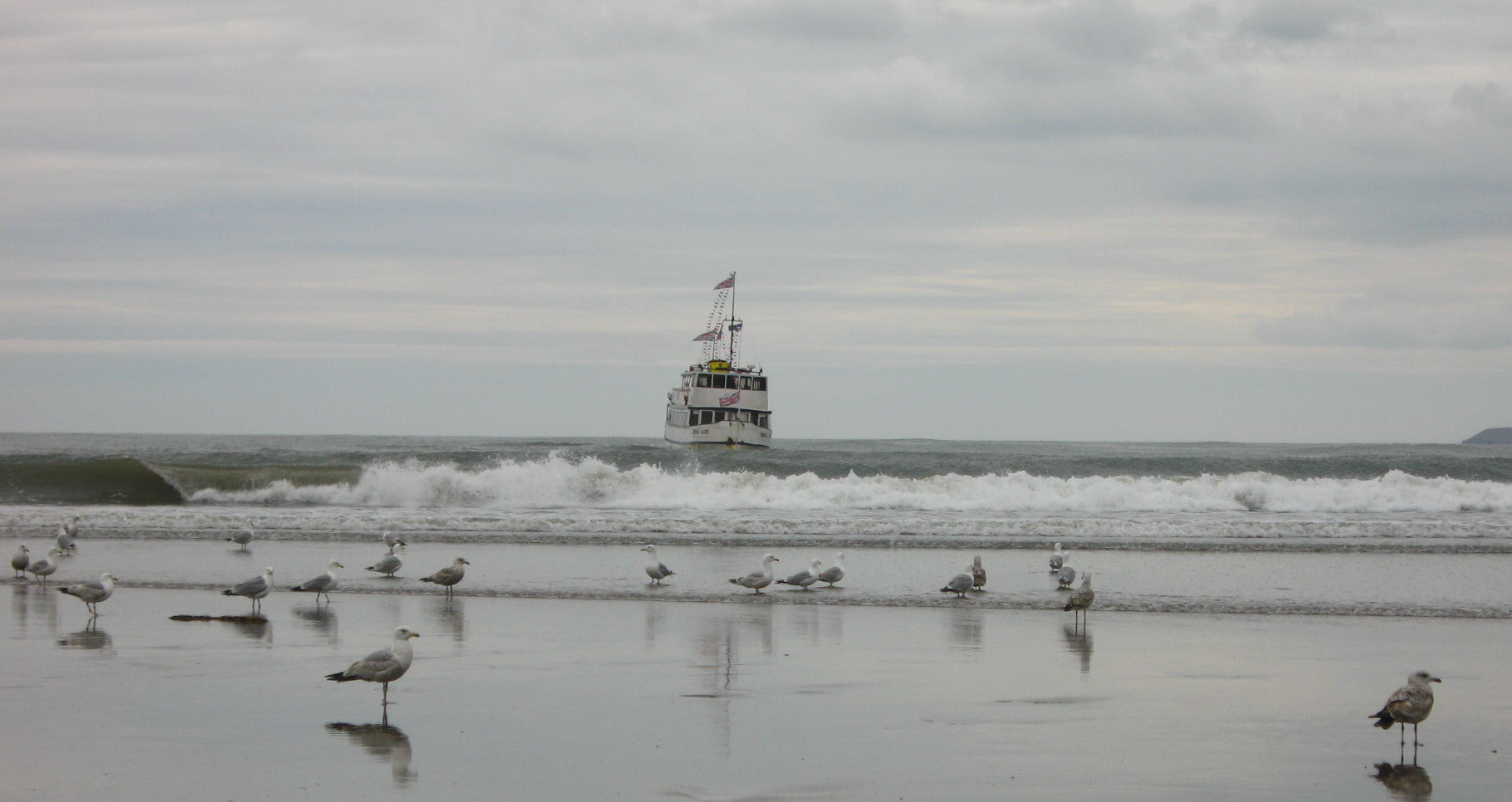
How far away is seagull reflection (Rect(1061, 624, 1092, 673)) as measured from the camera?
12.2m

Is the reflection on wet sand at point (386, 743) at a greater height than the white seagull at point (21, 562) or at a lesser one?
lesser

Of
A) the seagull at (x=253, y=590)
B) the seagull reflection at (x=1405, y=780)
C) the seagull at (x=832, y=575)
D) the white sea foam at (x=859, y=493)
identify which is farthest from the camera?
the white sea foam at (x=859, y=493)

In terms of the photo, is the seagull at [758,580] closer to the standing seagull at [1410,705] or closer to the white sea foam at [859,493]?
the standing seagull at [1410,705]

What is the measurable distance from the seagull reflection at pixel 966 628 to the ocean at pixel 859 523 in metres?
1.02

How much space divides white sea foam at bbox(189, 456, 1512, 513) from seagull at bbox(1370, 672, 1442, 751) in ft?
85.7

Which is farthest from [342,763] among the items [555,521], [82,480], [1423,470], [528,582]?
[1423,470]

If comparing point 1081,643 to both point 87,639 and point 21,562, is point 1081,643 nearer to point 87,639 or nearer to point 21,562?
point 87,639

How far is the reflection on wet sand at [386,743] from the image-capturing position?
7973 millimetres

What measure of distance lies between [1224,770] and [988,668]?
3.66m

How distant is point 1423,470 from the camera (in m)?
56.5

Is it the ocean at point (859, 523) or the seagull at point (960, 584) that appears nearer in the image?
the seagull at point (960, 584)

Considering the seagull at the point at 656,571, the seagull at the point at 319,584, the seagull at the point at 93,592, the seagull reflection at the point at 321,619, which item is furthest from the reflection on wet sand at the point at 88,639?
the seagull at the point at 656,571

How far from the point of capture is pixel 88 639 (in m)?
12.9

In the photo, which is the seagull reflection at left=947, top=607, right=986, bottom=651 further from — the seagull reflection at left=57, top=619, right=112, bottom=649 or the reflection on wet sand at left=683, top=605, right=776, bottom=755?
the seagull reflection at left=57, top=619, right=112, bottom=649
